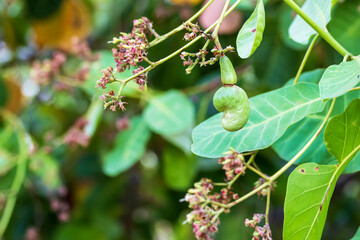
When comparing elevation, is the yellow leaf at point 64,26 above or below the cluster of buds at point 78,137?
above

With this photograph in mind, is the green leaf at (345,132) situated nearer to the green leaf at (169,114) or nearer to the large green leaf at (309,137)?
the large green leaf at (309,137)

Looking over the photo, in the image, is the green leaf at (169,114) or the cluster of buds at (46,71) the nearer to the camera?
the green leaf at (169,114)

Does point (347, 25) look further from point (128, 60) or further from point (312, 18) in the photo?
point (128, 60)

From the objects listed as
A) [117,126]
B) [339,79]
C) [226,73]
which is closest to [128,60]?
[226,73]

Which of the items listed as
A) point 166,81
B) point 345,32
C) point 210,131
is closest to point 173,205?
point 166,81

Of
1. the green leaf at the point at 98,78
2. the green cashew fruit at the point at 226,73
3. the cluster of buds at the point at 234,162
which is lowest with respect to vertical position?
the cluster of buds at the point at 234,162

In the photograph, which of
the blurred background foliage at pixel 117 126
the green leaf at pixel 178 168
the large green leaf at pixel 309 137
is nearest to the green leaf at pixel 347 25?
the blurred background foliage at pixel 117 126
